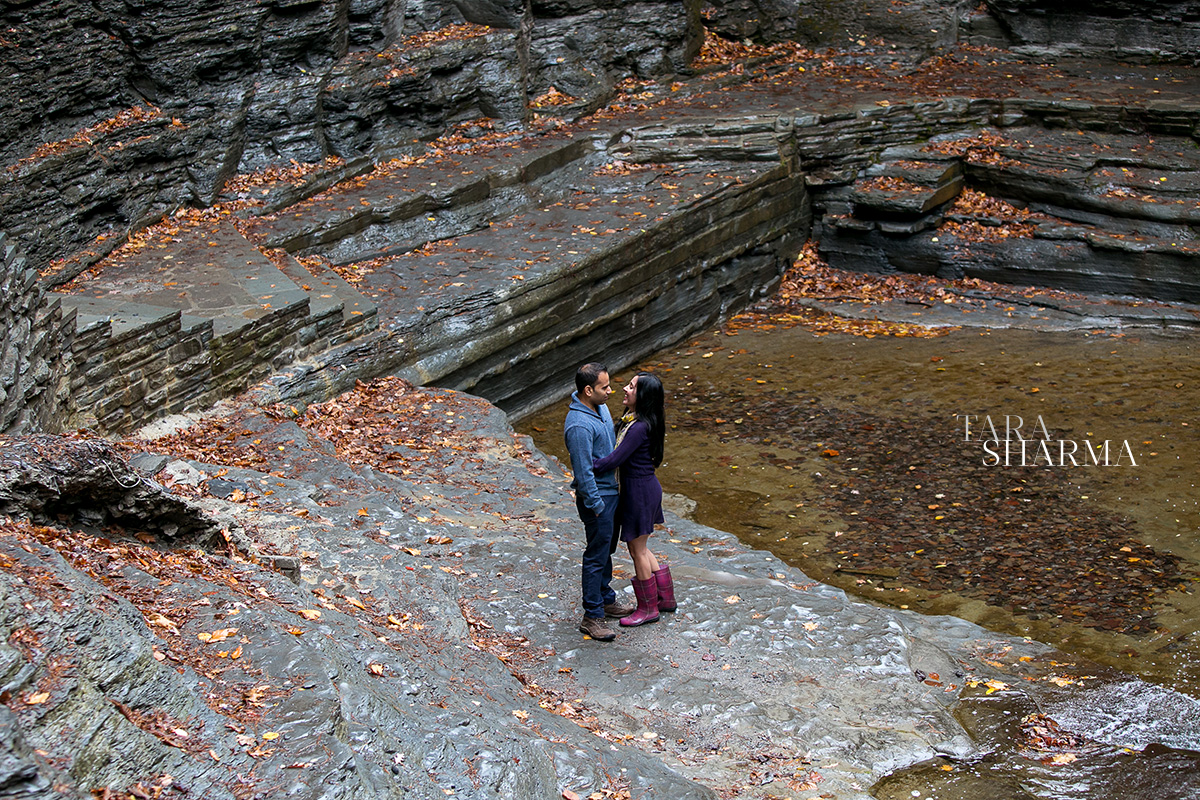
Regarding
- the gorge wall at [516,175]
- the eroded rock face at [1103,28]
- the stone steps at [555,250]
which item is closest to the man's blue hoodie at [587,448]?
the gorge wall at [516,175]

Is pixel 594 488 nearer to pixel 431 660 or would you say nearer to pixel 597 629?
pixel 597 629

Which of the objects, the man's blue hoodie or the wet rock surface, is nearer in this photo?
the wet rock surface

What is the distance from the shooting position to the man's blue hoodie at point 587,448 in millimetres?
5539

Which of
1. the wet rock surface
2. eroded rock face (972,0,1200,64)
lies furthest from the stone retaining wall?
eroded rock face (972,0,1200,64)

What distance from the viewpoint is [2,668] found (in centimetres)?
304

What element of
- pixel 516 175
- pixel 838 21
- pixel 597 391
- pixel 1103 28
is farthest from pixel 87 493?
pixel 1103 28

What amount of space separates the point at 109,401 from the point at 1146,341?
39.7ft

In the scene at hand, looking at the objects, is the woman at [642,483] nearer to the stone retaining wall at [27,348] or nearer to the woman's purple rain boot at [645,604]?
the woman's purple rain boot at [645,604]

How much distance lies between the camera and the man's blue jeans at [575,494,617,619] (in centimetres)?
572

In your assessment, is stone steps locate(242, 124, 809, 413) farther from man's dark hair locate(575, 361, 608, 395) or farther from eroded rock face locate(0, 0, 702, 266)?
man's dark hair locate(575, 361, 608, 395)

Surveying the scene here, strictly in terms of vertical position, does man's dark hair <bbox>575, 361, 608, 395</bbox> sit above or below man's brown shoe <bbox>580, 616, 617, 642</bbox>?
above

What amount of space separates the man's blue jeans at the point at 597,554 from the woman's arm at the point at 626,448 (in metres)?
0.21

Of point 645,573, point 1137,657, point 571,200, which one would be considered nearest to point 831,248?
point 571,200

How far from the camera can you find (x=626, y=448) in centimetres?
561
